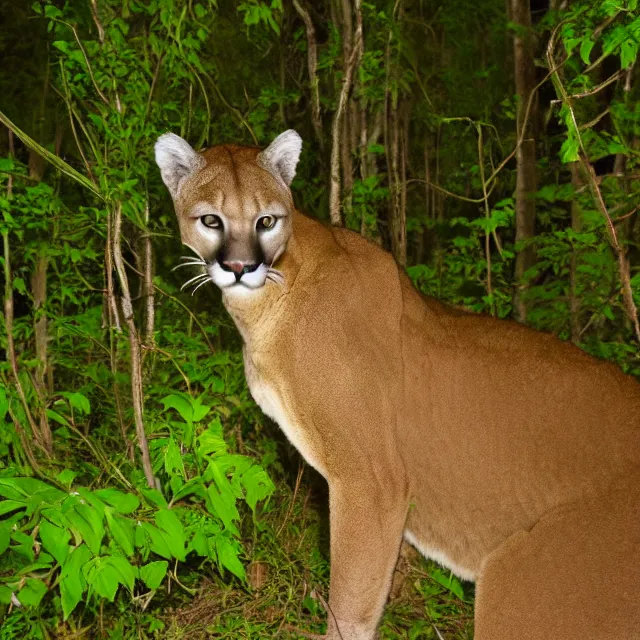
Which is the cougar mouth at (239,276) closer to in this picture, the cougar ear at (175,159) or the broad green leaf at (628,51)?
the cougar ear at (175,159)

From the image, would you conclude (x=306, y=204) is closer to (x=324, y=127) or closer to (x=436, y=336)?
(x=324, y=127)

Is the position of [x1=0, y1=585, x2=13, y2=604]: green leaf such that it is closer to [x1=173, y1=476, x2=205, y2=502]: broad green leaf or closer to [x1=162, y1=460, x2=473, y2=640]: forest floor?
[x1=173, y1=476, x2=205, y2=502]: broad green leaf

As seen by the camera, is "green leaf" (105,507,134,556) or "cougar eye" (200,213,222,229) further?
"cougar eye" (200,213,222,229)

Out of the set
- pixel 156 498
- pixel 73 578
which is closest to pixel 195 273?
pixel 156 498

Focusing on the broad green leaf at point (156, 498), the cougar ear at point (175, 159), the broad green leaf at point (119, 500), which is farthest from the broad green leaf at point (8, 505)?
the cougar ear at point (175, 159)

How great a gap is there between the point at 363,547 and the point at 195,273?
2.77 m

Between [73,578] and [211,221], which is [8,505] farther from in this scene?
[211,221]

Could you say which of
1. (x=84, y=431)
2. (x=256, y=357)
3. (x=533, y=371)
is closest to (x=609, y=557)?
(x=533, y=371)

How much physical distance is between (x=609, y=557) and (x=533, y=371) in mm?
891

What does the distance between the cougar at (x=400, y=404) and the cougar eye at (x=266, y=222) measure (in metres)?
0.03

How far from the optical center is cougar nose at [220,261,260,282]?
387 cm

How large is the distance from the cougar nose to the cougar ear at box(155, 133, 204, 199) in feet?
2.18

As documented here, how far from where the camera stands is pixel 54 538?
3.24 meters

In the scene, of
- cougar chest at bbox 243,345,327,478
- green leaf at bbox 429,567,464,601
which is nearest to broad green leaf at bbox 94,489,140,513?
cougar chest at bbox 243,345,327,478
